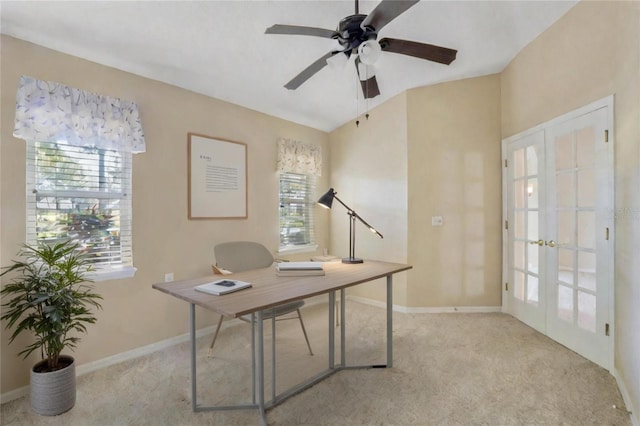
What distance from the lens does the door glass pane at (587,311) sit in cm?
245

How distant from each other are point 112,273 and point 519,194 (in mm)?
3917

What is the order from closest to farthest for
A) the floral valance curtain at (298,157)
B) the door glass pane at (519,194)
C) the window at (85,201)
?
the window at (85,201) < the door glass pane at (519,194) < the floral valance curtain at (298,157)

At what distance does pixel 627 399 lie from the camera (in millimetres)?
1906

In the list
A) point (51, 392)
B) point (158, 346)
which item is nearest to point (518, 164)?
point (158, 346)

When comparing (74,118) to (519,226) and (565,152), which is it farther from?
(519,226)

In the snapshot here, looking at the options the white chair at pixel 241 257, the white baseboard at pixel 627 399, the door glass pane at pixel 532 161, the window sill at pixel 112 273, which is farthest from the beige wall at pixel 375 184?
the window sill at pixel 112 273

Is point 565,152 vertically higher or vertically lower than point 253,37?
lower

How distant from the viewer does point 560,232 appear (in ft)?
9.17

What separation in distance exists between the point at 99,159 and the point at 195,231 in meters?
0.96

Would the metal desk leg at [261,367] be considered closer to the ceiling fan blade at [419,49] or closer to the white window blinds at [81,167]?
the white window blinds at [81,167]

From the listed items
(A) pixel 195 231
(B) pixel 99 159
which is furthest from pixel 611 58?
(B) pixel 99 159

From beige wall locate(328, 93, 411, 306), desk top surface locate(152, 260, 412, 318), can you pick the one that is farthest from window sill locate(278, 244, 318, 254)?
desk top surface locate(152, 260, 412, 318)

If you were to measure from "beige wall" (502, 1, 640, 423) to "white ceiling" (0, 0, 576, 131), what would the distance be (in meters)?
0.26

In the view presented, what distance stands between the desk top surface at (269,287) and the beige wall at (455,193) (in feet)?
4.61
